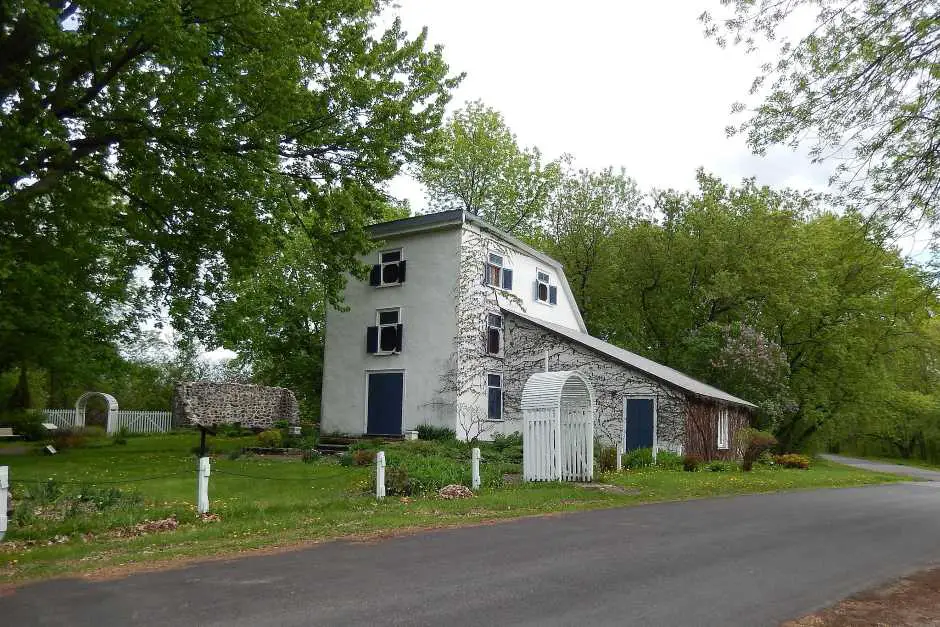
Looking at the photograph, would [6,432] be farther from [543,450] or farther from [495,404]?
[543,450]

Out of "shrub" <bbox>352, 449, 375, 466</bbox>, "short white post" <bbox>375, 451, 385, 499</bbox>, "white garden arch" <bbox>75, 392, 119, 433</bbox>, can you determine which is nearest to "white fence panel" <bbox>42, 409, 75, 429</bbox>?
"white garden arch" <bbox>75, 392, 119, 433</bbox>

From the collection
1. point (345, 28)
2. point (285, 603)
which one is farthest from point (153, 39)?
point (285, 603)

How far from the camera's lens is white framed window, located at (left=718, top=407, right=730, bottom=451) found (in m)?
26.6

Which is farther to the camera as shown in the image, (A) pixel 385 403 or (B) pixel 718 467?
(A) pixel 385 403

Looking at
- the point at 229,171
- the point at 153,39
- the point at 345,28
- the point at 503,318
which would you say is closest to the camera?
the point at 153,39

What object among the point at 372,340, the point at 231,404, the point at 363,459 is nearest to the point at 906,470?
the point at 372,340

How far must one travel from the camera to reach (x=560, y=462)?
635 inches

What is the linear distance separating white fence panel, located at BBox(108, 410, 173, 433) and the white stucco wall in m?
16.4

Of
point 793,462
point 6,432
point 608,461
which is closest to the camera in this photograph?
point 608,461

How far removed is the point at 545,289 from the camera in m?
29.4

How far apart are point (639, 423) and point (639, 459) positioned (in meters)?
2.99

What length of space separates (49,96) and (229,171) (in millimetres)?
3641

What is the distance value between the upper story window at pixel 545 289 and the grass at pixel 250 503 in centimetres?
929

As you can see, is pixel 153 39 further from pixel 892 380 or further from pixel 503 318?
pixel 892 380
